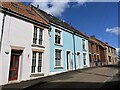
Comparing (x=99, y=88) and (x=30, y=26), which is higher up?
(x=30, y=26)

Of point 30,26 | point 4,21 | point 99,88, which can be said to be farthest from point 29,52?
point 99,88

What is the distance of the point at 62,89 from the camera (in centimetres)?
859

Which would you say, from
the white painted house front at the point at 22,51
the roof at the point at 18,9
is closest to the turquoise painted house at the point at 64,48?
the white painted house front at the point at 22,51

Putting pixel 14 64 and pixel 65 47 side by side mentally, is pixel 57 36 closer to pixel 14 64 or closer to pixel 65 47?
pixel 65 47

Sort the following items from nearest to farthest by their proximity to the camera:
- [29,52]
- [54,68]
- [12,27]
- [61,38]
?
[12,27] < [29,52] < [54,68] < [61,38]

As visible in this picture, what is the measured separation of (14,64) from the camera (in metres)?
12.2

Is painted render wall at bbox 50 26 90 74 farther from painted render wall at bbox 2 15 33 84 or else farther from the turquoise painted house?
painted render wall at bbox 2 15 33 84

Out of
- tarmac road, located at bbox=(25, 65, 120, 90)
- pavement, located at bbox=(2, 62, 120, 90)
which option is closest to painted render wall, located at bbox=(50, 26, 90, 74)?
tarmac road, located at bbox=(25, 65, 120, 90)

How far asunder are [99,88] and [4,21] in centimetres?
820

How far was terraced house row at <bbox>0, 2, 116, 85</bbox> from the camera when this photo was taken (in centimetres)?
1129

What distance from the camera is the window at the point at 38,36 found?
1455cm

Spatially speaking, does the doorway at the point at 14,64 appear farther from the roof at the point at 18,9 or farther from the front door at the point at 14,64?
the roof at the point at 18,9

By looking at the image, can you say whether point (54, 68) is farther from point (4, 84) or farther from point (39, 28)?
point (4, 84)

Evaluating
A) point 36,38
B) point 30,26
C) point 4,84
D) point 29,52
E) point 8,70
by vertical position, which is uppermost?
point 30,26
